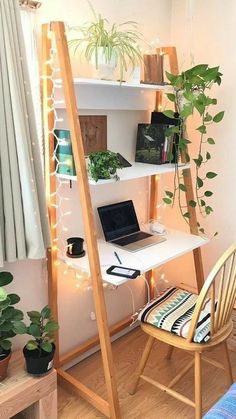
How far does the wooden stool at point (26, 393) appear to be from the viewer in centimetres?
154

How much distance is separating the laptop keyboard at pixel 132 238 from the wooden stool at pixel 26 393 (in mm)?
760

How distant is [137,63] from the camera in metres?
2.16

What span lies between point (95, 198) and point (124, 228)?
0.26 meters

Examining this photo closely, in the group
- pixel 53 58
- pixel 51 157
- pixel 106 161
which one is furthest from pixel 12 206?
pixel 53 58

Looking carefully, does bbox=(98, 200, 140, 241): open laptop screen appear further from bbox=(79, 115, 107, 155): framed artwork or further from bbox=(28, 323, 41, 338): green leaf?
bbox=(28, 323, 41, 338): green leaf

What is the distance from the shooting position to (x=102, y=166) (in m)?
1.75

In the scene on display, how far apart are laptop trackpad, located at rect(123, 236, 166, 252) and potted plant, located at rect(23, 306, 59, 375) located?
588 mm

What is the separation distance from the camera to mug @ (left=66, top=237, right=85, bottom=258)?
1.93m

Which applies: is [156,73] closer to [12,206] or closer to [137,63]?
[137,63]

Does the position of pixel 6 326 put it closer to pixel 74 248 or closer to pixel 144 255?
pixel 74 248

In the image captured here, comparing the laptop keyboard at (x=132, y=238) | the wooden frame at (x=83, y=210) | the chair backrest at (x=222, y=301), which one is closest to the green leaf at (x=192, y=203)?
the laptop keyboard at (x=132, y=238)

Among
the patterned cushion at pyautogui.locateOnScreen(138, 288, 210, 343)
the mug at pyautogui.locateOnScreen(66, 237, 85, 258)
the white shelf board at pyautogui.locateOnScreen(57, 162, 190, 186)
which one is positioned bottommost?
the patterned cushion at pyautogui.locateOnScreen(138, 288, 210, 343)

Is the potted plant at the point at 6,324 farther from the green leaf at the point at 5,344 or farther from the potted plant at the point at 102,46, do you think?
the potted plant at the point at 102,46

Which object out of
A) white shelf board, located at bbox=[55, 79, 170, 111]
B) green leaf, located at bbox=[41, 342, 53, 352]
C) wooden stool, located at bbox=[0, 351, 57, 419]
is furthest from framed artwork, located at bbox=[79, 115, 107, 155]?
wooden stool, located at bbox=[0, 351, 57, 419]
